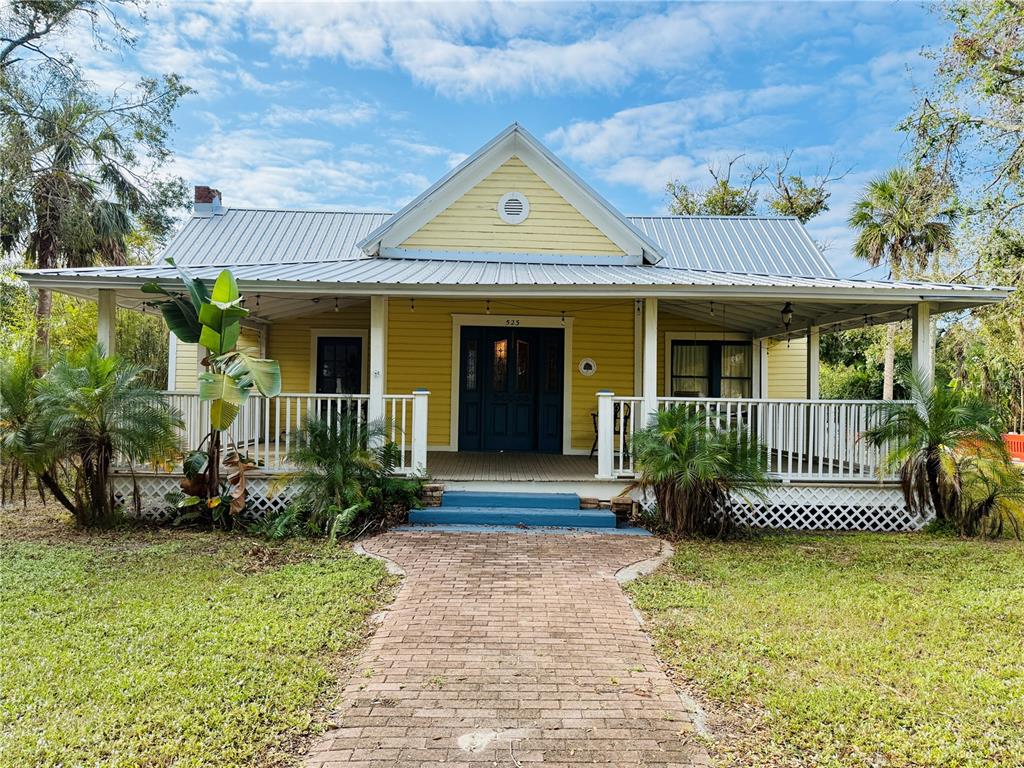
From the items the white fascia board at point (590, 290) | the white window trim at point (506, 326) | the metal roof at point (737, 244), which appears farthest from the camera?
the metal roof at point (737, 244)

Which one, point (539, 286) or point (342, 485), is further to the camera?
point (539, 286)

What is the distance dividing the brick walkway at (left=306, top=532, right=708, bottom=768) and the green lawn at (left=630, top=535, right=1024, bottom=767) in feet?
1.06

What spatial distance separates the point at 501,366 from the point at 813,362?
239 inches

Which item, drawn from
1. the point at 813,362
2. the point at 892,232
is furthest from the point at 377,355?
the point at 892,232

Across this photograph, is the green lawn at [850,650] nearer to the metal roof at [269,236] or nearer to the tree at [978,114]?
the tree at [978,114]

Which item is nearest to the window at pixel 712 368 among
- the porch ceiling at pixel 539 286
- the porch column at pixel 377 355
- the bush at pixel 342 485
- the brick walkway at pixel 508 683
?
the porch ceiling at pixel 539 286

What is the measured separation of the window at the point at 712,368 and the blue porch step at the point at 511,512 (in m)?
5.31

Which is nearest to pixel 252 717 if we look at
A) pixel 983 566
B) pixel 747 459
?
pixel 747 459

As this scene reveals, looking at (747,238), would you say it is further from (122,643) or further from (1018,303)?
(122,643)

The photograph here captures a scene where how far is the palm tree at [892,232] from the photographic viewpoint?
17.8 metres

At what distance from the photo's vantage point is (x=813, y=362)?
11.7 metres

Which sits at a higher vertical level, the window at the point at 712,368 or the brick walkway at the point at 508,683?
the window at the point at 712,368

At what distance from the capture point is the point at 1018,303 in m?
11.8

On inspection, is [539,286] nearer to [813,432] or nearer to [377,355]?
[377,355]
